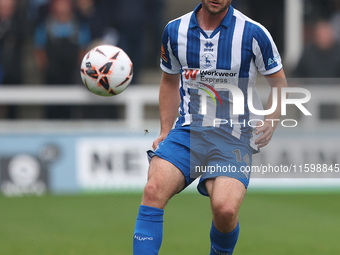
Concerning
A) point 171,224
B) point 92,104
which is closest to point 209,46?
point 171,224

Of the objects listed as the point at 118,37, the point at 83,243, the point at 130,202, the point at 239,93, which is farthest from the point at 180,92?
the point at 118,37

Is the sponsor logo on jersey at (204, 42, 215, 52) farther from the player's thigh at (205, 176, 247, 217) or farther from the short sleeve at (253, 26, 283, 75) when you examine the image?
the player's thigh at (205, 176, 247, 217)

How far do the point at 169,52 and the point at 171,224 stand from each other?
3683mm

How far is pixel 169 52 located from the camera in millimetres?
5801

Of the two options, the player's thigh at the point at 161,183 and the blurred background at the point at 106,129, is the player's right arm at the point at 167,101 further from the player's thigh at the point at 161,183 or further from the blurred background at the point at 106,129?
the blurred background at the point at 106,129

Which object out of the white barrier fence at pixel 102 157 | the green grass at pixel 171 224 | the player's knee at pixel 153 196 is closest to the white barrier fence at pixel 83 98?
the white barrier fence at pixel 102 157

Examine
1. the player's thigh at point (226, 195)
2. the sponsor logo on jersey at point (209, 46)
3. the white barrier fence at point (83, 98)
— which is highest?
the sponsor logo on jersey at point (209, 46)

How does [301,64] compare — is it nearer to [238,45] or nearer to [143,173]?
[143,173]

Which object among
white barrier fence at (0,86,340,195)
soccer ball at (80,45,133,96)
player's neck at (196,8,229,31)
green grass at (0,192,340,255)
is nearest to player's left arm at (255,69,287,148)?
player's neck at (196,8,229,31)

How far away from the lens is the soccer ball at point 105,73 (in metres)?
5.86

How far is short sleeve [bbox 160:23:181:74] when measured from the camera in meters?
5.72

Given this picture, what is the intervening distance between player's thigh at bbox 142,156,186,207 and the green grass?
1.82 m

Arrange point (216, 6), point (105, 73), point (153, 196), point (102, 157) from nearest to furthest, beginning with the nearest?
1. point (153, 196)
2. point (216, 6)
3. point (105, 73)
4. point (102, 157)

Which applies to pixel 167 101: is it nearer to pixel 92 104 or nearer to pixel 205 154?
pixel 205 154
